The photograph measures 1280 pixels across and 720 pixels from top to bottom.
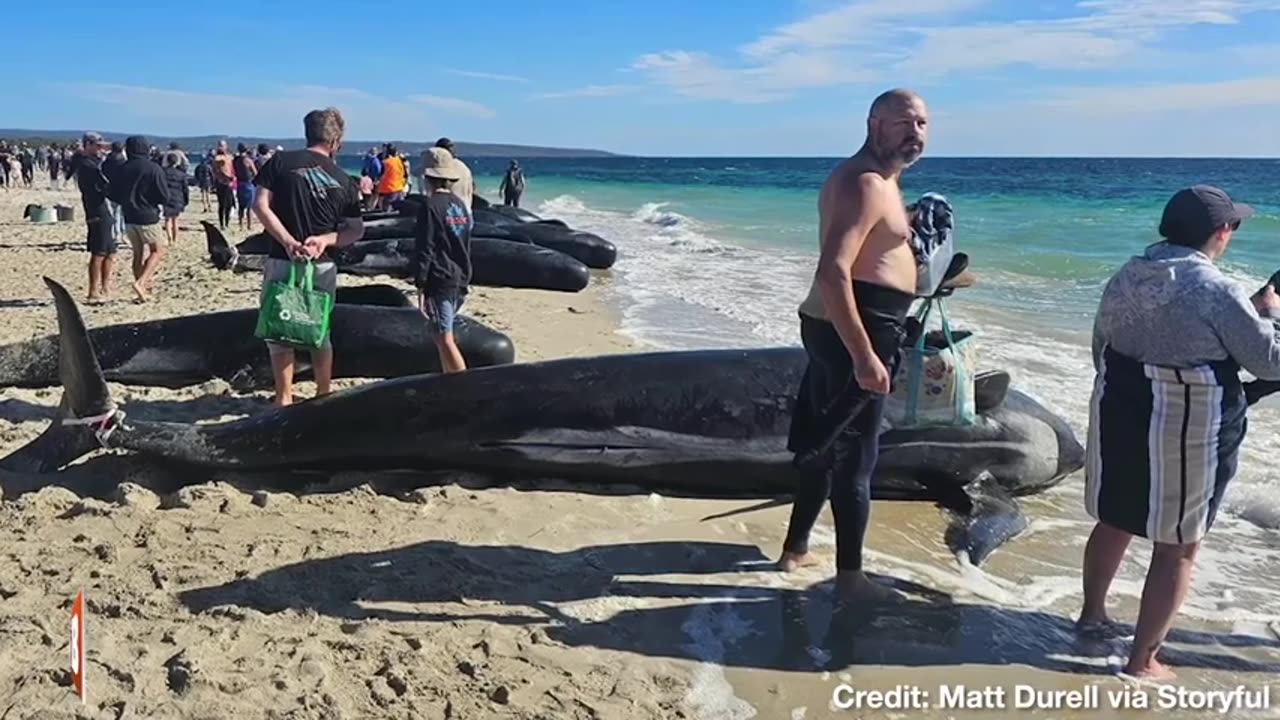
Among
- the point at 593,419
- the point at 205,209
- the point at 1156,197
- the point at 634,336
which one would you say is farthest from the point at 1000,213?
the point at 593,419

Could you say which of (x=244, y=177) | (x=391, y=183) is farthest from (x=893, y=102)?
(x=244, y=177)

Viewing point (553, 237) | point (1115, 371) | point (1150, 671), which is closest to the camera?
point (1115, 371)

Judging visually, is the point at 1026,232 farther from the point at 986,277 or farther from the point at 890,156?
the point at 890,156

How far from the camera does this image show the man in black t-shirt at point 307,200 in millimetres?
6480

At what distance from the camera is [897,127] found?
400 centimetres

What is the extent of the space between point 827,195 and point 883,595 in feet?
5.81

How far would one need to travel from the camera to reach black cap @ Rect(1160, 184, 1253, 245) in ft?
12.2

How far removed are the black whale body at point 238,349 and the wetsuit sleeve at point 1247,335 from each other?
621cm

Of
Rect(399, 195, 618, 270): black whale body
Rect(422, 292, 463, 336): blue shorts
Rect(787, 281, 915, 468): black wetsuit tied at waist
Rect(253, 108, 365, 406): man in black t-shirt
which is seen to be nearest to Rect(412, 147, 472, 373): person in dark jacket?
Rect(422, 292, 463, 336): blue shorts

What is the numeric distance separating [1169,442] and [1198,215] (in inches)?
31.1

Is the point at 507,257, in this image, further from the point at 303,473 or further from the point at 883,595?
the point at 883,595

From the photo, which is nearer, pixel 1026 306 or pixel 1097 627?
pixel 1097 627

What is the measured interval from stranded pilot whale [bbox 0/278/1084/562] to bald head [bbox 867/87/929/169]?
244 centimetres

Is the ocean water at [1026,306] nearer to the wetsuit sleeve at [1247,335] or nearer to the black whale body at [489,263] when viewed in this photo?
the black whale body at [489,263]
